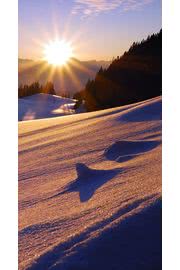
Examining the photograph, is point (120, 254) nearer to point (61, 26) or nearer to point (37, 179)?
point (37, 179)

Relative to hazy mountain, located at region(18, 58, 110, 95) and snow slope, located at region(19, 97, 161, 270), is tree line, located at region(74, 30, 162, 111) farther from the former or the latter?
snow slope, located at region(19, 97, 161, 270)

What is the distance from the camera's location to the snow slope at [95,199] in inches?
29.5

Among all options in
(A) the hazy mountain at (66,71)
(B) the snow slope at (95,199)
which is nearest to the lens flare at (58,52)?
(A) the hazy mountain at (66,71)

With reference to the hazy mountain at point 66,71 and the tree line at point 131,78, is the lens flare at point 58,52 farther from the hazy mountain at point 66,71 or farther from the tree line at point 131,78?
the tree line at point 131,78

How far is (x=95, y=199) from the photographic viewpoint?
0.94 m

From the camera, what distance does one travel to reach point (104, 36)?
4.76 ft

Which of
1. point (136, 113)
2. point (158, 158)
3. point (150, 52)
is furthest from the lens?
point (150, 52)

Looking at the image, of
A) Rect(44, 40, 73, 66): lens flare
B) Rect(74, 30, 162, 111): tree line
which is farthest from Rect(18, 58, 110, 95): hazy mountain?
Rect(74, 30, 162, 111): tree line

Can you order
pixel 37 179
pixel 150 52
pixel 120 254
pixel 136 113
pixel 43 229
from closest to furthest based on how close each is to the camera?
pixel 120 254 < pixel 43 229 < pixel 37 179 < pixel 136 113 < pixel 150 52

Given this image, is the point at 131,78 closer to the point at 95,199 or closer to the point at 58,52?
Result: the point at 58,52

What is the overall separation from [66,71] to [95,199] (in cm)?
82

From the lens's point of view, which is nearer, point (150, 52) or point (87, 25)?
point (87, 25)
